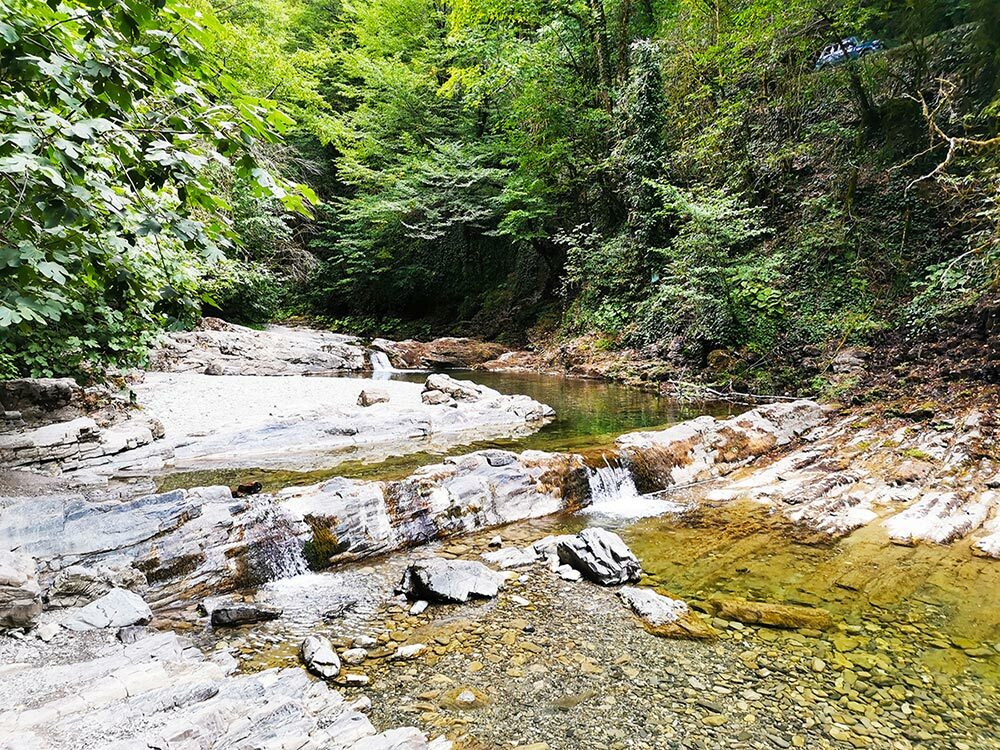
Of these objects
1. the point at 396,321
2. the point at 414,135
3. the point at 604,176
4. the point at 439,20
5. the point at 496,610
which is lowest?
the point at 496,610

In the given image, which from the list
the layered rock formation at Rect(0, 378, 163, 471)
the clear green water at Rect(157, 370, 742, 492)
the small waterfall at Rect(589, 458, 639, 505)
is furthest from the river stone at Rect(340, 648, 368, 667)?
the layered rock formation at Rect(0, 378, 163, 471)

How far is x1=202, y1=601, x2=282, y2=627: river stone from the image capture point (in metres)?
3.56

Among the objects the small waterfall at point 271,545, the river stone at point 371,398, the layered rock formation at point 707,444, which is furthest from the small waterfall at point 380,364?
the small waterfall at point 271,545

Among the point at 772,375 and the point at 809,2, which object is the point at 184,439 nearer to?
the point at 772,375

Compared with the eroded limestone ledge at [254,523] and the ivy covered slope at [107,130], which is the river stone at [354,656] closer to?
the eroded limestone ledge at [254,523]

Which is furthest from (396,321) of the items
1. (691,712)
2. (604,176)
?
(691,712)

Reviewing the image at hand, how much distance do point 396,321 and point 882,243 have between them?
1787 cm

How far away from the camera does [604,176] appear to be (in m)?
16.0

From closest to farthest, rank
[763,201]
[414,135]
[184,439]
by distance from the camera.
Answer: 1. [184,439]
2. [763,201]
3. [414,135]

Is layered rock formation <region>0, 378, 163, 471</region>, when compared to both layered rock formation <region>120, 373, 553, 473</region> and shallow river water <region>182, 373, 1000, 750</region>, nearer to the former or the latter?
layered rock formation <region>120, 373, 553, 473</region>

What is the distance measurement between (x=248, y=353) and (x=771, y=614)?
1432 cm

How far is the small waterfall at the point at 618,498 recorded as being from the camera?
19.3 feet

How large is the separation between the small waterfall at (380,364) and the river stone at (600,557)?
1189cm

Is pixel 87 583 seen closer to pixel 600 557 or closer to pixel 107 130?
pixel 107 130
